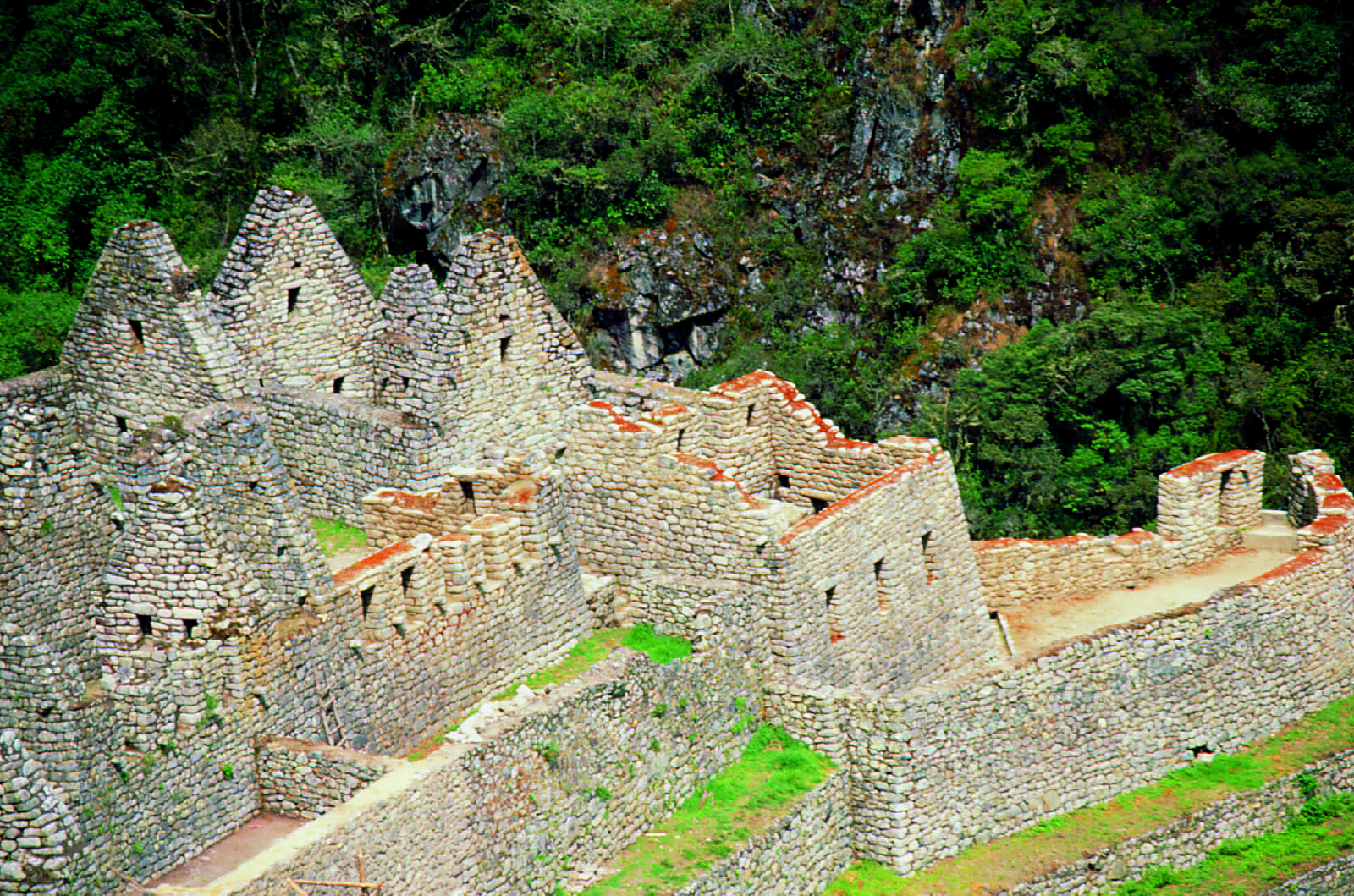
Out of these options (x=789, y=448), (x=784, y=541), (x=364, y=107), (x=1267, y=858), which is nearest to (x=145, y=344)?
(x=784, y=541)

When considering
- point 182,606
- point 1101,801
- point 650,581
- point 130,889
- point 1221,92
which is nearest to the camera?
point 130,889

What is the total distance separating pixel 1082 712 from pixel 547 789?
794cm

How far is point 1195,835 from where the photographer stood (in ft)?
77.5

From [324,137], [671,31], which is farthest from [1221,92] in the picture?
[324,137]

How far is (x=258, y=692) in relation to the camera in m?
17.6

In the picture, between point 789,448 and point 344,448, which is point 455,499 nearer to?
point 344,448

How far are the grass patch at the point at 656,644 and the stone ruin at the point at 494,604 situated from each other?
0.73 ft

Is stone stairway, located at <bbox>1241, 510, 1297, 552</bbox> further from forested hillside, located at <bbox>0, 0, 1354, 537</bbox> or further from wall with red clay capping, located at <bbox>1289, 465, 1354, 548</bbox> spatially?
forested hillside, located at <bbox>0, 0, 1354, 537</bbox>

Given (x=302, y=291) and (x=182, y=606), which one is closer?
(x=182, y=606)

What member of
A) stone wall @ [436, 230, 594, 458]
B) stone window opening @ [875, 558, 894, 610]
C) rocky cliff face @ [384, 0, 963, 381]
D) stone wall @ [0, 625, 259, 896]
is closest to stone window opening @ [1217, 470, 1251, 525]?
stone window opening @ [875, 558, 894, 610]

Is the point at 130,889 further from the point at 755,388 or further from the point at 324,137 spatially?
the point at 324,137

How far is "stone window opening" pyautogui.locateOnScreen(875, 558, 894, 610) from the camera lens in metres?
23.4

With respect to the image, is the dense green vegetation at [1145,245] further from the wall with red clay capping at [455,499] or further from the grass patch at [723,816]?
the wall with red clay capping at [455,499]

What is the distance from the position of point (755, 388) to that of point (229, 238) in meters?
26.3
